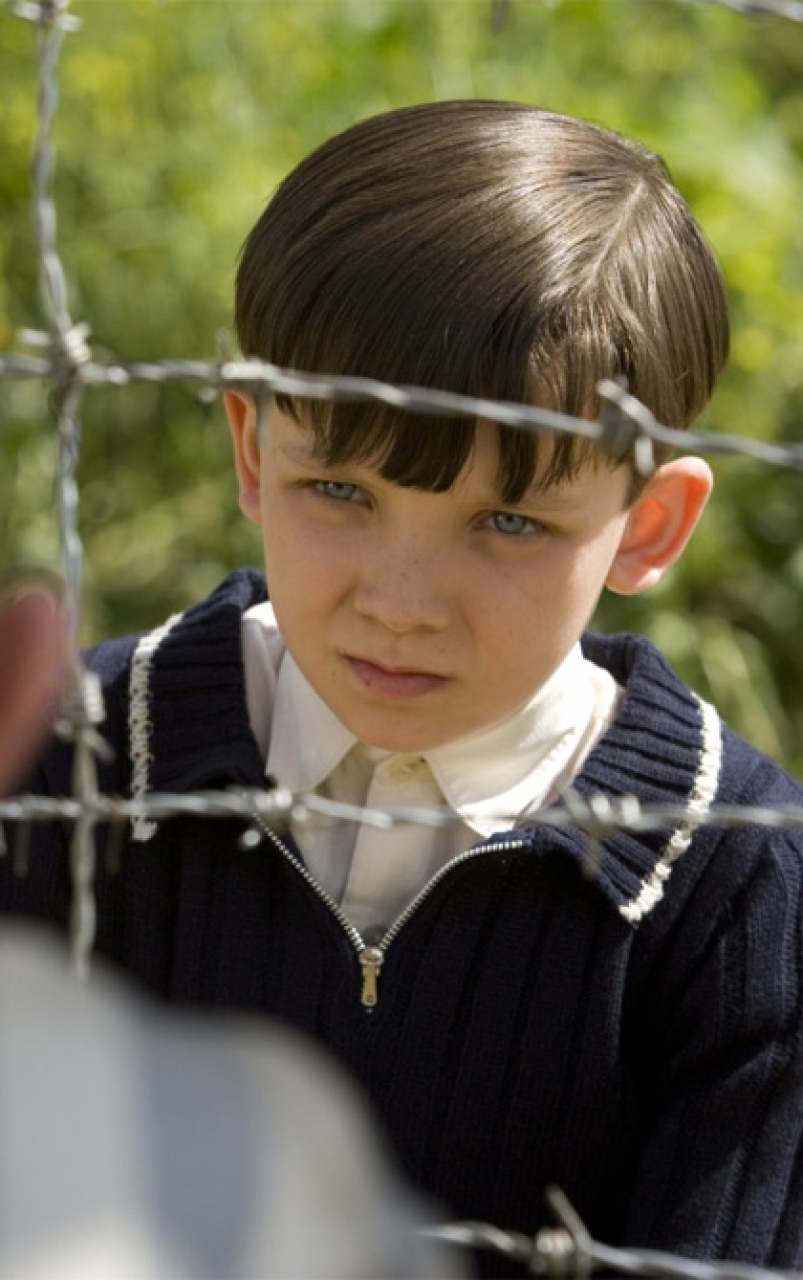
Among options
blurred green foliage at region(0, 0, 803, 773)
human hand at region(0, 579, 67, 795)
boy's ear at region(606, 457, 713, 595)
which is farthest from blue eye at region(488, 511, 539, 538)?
blurred green foliage at region(0, 0, 803, 773)

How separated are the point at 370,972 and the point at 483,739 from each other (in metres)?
0.17

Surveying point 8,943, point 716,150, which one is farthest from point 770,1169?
point 716,150

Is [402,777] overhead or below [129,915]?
overhead

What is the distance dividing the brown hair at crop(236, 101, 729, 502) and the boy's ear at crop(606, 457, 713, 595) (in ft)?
0.16

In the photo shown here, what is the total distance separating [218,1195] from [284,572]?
2.30ft

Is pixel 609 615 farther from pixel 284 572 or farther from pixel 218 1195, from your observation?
pixel 218 1195

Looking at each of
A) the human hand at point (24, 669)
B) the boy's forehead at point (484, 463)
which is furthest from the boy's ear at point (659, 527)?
the human hand at point (24, 669)

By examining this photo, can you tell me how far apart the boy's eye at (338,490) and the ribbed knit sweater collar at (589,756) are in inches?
8.0

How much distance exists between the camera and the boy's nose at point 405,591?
1167 mm

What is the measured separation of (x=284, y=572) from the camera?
1238 mm

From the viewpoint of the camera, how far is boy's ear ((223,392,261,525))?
1.33 meters

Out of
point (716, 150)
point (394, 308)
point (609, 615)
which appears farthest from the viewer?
point (716, 150)

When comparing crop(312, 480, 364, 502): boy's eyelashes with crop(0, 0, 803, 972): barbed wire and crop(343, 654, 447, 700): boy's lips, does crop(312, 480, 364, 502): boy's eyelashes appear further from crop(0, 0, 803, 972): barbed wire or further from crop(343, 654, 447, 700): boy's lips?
crop(0, 0, 803, 972): barbed wire

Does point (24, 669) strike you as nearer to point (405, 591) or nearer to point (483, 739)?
point (405, 591)
